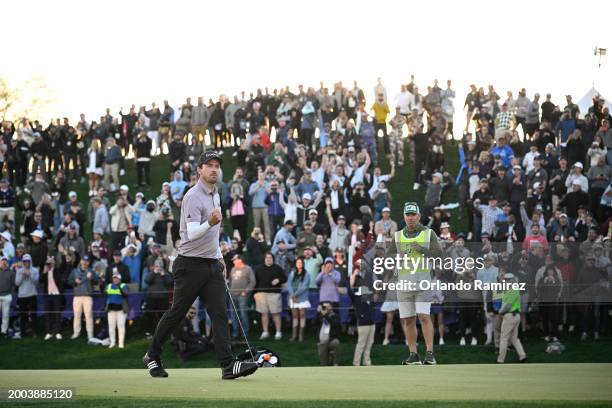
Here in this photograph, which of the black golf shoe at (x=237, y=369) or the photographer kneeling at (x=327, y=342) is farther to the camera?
the photographer kneeling at (x=327, y=342)

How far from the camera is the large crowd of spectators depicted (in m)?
22.1

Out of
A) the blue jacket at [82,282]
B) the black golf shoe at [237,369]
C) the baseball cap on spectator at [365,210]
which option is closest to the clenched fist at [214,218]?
the black golf shoe at [237,369]

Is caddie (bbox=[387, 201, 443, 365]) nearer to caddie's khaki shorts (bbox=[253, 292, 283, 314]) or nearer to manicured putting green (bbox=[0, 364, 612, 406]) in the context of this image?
manicured putting green (bbox=[0, 364, 612, 406])

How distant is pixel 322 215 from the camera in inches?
1093

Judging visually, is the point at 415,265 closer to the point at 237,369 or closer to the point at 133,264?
the point at 237,369

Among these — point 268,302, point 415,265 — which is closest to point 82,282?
point 268,302

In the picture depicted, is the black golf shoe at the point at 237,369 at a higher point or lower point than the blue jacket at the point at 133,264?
higher

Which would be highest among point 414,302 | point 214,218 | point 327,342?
point 214,218

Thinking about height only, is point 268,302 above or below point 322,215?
below

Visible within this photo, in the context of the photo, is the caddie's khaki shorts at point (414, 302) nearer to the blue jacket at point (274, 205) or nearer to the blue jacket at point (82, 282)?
the blue jacket at point (82, 282)

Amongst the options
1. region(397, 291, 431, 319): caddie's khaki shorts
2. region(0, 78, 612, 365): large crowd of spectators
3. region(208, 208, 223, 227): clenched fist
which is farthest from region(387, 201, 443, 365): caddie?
region(0, 78, 612, 365): large crowd of spectators

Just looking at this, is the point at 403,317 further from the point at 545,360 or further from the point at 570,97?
the point at 570,97

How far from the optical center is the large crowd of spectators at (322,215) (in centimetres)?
2206

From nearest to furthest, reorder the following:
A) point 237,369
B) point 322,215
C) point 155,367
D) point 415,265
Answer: point 237,369 → point 155,367 → point 415,265 → point 322,215
